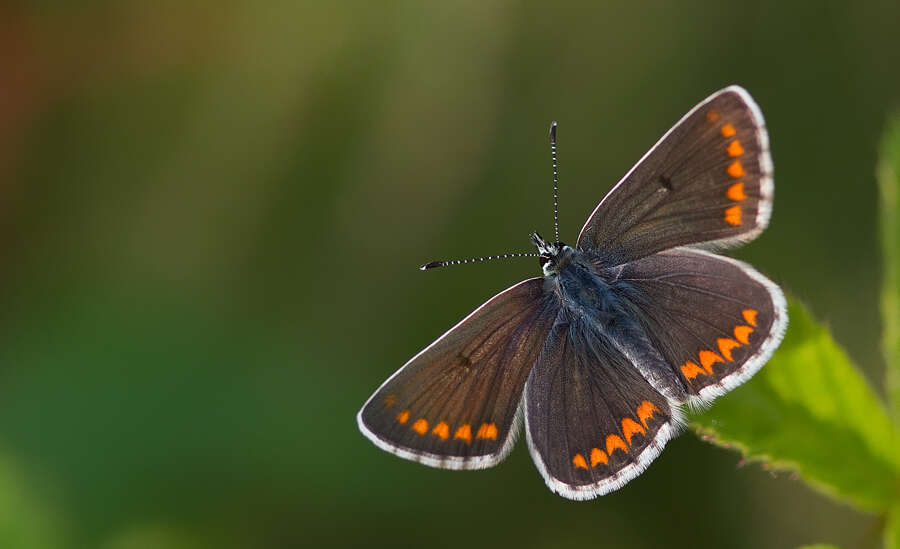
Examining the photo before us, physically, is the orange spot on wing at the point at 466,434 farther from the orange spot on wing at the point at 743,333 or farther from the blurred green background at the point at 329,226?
the blurred green background at the point at 329,226

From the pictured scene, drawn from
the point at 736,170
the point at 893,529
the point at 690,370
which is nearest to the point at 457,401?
the point at 690,370

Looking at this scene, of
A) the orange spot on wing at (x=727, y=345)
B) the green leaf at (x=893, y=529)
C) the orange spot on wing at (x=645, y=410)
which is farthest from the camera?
the orange spot on wing at (x=645, y=410)

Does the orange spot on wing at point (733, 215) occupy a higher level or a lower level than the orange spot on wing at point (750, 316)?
higher

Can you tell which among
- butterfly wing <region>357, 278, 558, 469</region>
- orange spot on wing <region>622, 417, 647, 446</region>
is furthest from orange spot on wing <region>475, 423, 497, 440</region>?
orange spot on wing <region>622, 417, 647, 446</region>

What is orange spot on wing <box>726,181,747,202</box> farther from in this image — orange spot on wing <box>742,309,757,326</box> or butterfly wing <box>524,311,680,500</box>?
butterfly wing <box>524,311,680,500</box>

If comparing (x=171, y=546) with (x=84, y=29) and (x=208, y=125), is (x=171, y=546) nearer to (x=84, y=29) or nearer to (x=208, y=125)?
(x=208, y=125)

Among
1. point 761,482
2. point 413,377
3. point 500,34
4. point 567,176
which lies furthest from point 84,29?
point 761,482

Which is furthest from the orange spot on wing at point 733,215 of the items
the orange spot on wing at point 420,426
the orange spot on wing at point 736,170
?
the orange spot on wing at point 420,426

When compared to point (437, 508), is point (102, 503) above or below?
above
